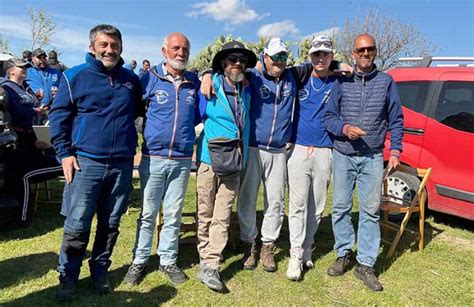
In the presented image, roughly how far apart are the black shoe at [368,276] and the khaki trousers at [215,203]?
4.10 ft

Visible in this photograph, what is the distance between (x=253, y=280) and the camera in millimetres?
Answer: 3572

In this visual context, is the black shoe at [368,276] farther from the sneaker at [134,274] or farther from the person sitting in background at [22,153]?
the person sitting in background at [22,153]

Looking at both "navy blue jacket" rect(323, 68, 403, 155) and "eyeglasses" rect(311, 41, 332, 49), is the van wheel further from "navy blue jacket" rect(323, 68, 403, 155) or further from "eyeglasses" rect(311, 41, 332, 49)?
"eyeglasses" rect(311, 41, 332, 49)

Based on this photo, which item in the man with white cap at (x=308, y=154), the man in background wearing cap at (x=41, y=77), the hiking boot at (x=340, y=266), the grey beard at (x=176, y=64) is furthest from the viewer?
the man in background wearing cap at (x=41, y=77)

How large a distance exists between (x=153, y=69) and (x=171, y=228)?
4.32 ft

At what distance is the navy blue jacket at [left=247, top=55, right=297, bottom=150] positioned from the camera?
3.45 metres

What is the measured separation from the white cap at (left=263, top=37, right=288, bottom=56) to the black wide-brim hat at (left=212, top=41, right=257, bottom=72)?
140mm

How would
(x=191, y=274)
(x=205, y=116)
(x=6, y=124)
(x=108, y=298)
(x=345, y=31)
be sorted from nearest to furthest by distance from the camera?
(x=108, y=298) → (x=205, y=116) → (x=191, y=274) → (x=6, y=124) → (x=345, y=31)

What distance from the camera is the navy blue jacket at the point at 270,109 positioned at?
136 inches

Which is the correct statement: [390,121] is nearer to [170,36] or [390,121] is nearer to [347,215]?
[347,215]

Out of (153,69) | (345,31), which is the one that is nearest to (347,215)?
(153,69)

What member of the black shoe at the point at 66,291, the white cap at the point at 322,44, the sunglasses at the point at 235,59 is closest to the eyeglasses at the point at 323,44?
the white cap at the point at 322,44

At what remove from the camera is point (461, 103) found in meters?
4.75

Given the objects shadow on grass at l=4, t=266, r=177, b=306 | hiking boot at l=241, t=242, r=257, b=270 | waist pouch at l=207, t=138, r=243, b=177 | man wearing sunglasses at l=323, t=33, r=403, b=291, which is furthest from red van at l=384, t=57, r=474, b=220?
shadow on grass at l=4, t=266, r=177, b=306
